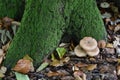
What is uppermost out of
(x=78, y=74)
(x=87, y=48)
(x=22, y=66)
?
(x=87, y=48)

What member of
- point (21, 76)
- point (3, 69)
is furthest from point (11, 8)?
point (21, 76)

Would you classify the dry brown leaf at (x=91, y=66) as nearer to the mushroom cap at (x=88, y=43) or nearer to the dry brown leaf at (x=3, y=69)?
the mushroom cap at (x=88, y=43)

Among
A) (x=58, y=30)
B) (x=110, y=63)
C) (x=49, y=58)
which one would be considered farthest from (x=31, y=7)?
(x=110, y=63)

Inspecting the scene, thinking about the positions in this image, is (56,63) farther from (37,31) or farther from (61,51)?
(37,31)

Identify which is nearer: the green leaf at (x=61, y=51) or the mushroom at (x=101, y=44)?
the green leaf at (x=61, y=51)

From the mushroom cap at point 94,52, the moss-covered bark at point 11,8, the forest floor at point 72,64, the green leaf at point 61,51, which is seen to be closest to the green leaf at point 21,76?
the forest floor at point 72,64

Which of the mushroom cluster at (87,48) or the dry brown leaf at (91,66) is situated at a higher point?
the mushroom cluster at (87,48)
